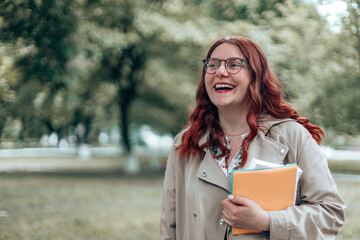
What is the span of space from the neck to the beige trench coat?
0.11 metres

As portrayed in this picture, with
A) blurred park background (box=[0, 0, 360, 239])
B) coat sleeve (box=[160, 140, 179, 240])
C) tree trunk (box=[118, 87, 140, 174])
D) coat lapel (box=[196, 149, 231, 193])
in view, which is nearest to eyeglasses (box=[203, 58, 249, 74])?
coat lapel (box=[196, 149, 231, 193])

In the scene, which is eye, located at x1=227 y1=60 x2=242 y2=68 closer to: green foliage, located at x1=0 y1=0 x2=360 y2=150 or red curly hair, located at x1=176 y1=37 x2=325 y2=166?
red curly hair, located at x1=176 y1=37 x2=325 y2=166

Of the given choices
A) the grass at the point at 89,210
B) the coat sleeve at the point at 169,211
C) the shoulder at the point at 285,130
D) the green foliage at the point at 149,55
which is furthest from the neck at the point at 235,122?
the grass at the point at 89,210

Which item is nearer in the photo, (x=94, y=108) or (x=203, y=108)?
(x=203, y=108)

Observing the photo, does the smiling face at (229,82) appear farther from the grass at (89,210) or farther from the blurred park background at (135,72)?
the grass at (89,210)

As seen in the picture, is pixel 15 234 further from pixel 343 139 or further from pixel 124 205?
pixel 343 139

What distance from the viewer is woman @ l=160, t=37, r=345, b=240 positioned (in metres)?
1.80

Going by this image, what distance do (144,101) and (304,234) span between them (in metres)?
18.1

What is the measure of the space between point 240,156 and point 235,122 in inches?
7.6

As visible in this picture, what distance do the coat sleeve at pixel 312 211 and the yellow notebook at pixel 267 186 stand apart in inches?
1.9

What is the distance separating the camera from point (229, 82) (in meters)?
2.02

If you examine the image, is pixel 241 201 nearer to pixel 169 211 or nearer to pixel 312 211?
pixel 312 211

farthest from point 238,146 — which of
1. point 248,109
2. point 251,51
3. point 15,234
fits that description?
point 15,234

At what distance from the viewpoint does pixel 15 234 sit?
7.41m
